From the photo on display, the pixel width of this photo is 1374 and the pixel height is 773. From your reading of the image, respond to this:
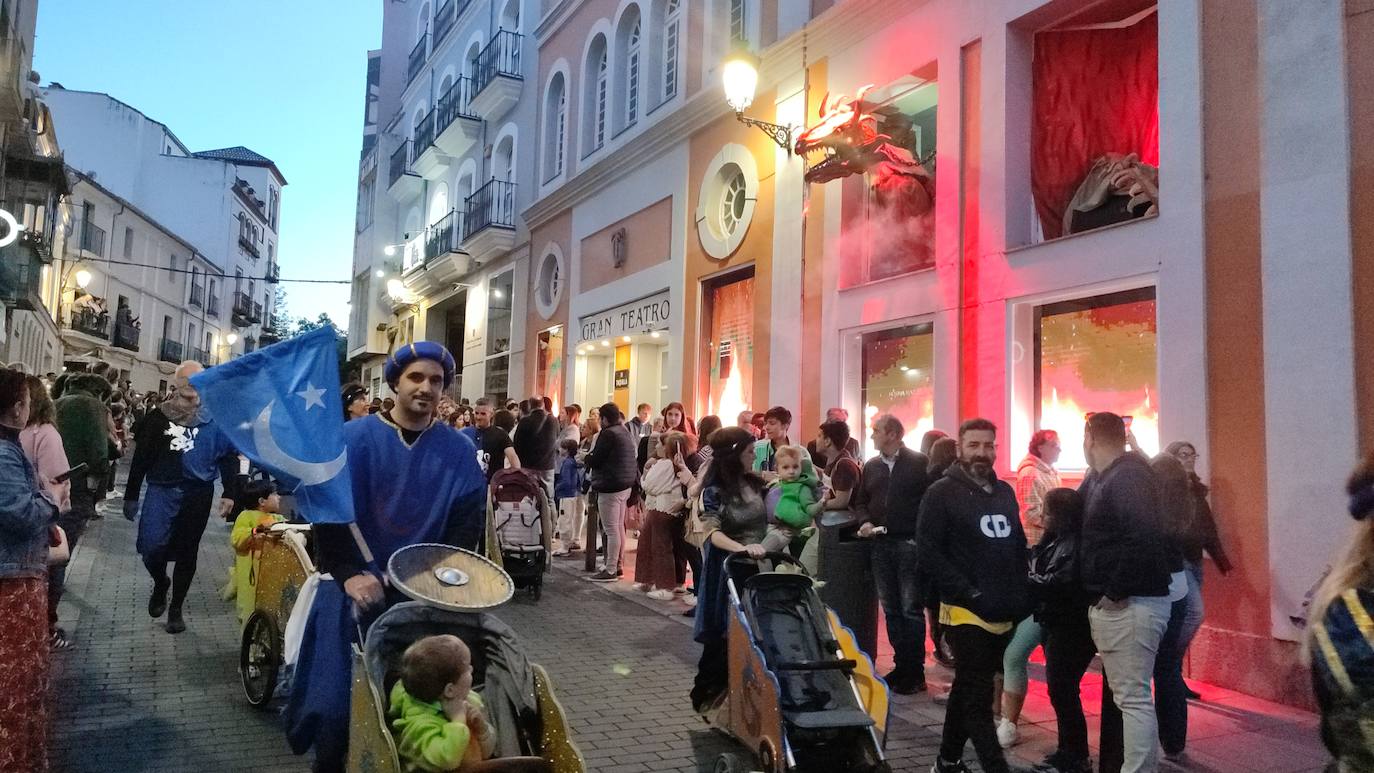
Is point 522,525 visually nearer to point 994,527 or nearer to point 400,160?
point 994,527

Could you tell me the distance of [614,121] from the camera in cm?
1727

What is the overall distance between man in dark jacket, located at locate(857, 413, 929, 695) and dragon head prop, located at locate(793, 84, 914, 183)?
4337 millimetres

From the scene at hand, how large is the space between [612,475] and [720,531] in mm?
4693

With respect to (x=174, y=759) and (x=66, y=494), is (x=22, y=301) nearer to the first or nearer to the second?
(x=66, y=494)

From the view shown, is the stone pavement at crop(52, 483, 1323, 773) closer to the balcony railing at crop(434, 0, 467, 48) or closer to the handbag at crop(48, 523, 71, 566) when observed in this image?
the handbag at crop(48, 523, 71, 566)

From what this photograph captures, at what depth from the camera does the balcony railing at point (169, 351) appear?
151 ft

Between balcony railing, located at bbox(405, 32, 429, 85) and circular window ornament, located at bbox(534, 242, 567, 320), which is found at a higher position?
balcony railing, located at bbox(405, 32, 429, 85)

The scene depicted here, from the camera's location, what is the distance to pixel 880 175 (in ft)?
34.3

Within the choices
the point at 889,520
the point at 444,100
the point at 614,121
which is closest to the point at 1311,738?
the point at 889,520

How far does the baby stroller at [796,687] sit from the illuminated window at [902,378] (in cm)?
502

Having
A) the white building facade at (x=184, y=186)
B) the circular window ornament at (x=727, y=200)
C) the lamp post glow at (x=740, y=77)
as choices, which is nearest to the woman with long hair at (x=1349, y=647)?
the lamp post glow at (x=740, y=77)

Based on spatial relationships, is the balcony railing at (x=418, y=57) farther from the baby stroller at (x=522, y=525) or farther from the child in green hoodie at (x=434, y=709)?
the child in green hoodie at (x=434, y=709)

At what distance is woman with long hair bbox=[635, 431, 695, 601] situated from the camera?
9.02 metres

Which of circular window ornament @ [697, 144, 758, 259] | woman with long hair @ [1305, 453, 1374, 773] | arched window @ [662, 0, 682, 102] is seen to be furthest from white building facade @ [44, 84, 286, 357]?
woman with long hair @ [1305, 453, 1374, 773]
